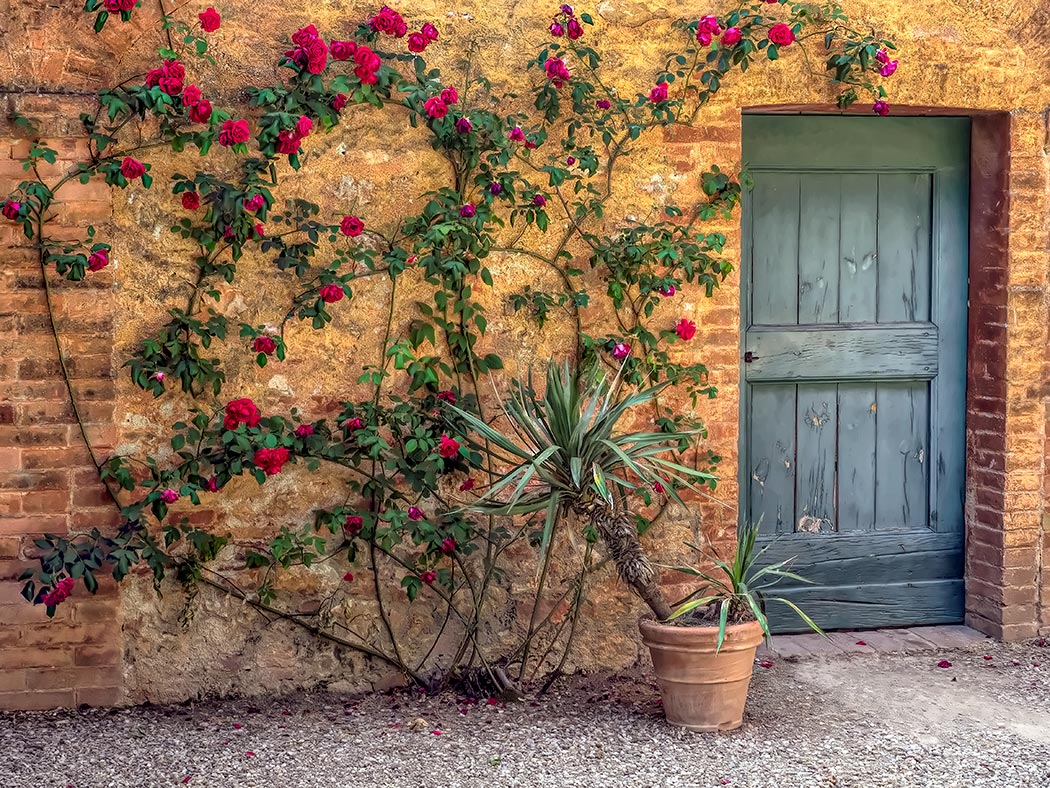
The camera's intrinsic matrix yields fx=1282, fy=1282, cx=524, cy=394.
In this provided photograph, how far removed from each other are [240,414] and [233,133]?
3.02ft

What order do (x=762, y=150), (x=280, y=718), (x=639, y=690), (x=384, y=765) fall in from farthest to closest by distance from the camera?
(x=762, y=150)
(x=639, y=690)
(x=280, y=718)
(x=384, y=765)

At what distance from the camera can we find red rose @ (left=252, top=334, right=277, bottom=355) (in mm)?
4340

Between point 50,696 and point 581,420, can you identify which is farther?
point 50,696

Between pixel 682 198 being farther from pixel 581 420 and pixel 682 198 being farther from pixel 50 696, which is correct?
pixel 50 696

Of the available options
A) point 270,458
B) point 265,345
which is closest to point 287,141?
point 265,345

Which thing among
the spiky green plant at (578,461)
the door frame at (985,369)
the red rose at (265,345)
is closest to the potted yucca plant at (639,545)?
the spiky green plant at (578,461)

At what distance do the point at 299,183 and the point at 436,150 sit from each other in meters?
0.50

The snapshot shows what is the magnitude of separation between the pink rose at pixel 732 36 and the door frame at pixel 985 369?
459mm

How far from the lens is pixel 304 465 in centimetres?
452

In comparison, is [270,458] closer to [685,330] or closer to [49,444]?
[49,444]

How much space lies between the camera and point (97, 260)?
4188 mm

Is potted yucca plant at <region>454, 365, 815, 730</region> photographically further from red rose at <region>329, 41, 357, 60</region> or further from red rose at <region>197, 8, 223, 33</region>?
red rose at <region>197, 8, 223, 33</region>

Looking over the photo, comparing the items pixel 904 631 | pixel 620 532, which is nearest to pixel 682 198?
pixel 620 532

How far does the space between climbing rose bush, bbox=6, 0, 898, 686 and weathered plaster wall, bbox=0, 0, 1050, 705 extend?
0.17ft
